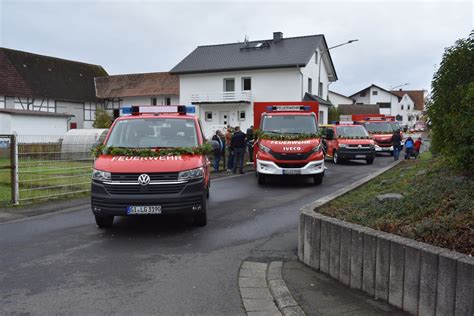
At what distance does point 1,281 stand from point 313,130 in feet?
35.1

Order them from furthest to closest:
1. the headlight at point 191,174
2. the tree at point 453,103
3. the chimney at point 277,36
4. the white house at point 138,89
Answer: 1. the white house at point 138,89
2. the chimney at point 277,36
3. the headlight at point 191,174
4. the tree at point 453,103

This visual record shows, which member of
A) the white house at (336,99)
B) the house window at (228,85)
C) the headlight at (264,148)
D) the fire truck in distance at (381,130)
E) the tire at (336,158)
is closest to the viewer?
the headlight at (264,148)

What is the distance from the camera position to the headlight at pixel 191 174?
7574mm

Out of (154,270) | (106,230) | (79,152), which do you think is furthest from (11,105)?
(154,270)

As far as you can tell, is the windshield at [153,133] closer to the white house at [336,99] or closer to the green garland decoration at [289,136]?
the green garland decoration at [289,136]

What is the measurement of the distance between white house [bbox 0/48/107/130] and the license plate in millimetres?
35104

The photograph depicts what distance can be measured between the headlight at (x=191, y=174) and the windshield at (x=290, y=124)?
6916 millimetres

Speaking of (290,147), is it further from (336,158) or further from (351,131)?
(351,131)

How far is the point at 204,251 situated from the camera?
6.79m

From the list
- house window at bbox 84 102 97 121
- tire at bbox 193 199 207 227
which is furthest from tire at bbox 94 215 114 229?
house window at bbox 84 102 97 121

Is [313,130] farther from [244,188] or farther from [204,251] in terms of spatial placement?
[204,251]

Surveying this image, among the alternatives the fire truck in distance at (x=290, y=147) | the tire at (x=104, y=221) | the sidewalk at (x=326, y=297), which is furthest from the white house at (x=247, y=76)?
the sidewalk at (x=326, y=297)

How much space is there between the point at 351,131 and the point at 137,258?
18470 mm

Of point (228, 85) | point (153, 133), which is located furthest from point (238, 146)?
point (228, 85)
